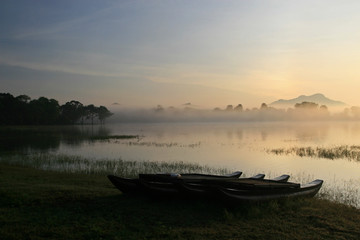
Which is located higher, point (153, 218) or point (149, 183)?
point (149, 183)

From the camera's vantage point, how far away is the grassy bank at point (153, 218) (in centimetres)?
791

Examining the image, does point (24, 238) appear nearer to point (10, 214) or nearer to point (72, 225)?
point (72, 225)

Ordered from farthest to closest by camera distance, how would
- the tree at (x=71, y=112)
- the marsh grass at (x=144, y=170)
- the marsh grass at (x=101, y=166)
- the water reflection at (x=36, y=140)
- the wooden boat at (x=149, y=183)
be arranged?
the tree at (x=71, y=112) < the water reflection at (x=36, y=140) < the marsh grass at (x=101, y=166) < the marsh grass at (x=144, y=170) < the wooden boat at (x=149, y=183)

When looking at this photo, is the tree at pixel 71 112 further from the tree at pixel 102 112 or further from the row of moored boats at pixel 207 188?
the row of moored boats at pixel 207 188

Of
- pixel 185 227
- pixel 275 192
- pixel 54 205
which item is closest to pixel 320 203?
pixel 275 192

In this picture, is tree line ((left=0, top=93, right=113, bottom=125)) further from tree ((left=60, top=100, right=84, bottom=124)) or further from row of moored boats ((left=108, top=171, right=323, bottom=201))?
row of moored boats ((left=108, top=171, right=323, bottom=201))

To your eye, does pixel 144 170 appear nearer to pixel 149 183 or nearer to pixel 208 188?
pixel 149 183

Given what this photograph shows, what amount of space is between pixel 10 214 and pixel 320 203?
1111 centimetres

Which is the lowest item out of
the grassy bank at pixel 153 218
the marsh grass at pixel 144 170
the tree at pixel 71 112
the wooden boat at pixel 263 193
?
the marsh grass at pixel 144 170

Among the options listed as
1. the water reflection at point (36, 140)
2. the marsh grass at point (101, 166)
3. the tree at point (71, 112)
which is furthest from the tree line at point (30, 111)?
the marsh grass at point (101, 166)

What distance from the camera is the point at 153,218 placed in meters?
9.17

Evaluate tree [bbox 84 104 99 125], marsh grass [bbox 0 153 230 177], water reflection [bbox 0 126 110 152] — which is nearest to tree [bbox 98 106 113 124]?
tree [bbox 84 104 99 125]

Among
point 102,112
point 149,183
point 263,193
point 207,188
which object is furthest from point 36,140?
point 102,112

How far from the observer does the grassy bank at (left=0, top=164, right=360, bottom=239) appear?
26.0 feet
